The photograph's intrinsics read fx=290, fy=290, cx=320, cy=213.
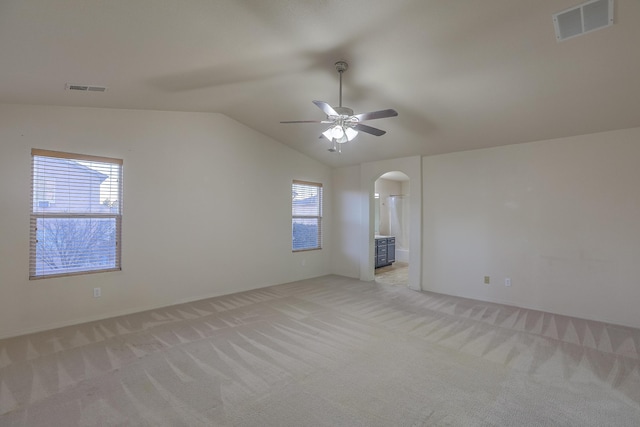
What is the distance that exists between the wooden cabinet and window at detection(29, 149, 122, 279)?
5557 millimetres

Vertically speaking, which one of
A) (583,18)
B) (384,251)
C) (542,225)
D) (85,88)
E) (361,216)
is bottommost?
(384,251)

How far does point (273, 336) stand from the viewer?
3391mm

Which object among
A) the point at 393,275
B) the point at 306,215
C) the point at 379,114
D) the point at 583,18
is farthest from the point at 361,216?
the point at 583,18

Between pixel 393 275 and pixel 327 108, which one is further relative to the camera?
pixel 393 275

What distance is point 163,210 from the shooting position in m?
4.40

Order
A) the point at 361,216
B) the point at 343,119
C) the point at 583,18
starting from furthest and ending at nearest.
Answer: the point at 361,216, the point at 343,119, the point at 583,18

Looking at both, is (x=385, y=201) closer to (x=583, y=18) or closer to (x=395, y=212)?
(x=395, y=212)

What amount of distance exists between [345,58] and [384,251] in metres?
5.69

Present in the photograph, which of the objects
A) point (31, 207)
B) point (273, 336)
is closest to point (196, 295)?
point (273, 336)

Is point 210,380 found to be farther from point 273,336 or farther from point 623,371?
point 623,371

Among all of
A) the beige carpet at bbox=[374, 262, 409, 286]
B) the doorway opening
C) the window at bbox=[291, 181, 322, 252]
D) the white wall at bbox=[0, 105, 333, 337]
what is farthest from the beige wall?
the white wall at bbox=[0, 105, 333, 337]

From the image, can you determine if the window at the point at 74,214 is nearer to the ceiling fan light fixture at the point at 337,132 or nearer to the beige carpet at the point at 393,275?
the ceiling fan light fixture at the point at 337,132

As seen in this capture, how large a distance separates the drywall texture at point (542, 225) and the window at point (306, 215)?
2413mm

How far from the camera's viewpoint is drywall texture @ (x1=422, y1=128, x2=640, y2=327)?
149 inches
